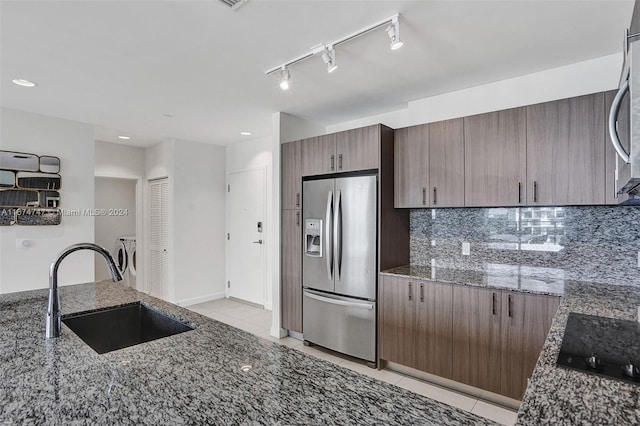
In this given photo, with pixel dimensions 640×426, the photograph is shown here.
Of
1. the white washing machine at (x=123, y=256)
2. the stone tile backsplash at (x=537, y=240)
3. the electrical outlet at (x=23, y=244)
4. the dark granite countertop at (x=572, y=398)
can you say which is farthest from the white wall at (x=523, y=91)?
the white washing machine at (x=123, y=256)

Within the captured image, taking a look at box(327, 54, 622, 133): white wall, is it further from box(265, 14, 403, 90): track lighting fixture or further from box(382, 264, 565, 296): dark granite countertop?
box(382, 264, 565, 296): dark granite countertop

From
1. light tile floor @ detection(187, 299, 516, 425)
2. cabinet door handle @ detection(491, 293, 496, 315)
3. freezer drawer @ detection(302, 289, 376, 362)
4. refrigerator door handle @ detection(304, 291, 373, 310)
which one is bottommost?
light tile floor @ detection(187, 299, 516, 425)

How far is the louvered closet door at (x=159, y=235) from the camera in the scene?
5.16m

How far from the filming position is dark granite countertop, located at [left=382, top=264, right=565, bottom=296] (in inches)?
92.6

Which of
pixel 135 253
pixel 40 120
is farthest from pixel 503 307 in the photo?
pixel 135 253

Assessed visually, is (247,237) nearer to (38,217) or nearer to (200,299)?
(200,299)

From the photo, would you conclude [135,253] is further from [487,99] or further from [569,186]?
[569,186]

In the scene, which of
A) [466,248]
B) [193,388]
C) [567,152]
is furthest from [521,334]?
[193,388]

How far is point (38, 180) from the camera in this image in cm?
A: 360

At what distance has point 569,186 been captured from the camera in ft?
7.73

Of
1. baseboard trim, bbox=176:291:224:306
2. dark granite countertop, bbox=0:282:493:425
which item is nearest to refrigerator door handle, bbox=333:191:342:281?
dark granite countertop, bbox=0:282:493:425

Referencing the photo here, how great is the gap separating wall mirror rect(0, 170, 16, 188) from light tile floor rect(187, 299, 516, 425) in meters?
2.64

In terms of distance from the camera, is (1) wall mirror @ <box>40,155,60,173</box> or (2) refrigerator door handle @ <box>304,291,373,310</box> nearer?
(2) refrigerator door handle @ <box>304,291,373,310</box>

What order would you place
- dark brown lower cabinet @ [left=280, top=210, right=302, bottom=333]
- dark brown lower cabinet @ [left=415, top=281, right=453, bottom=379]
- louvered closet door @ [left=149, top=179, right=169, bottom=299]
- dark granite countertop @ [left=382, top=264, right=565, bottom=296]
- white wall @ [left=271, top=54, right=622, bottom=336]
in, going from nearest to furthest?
dark granite countertop @ [left=382, top=264, right=565, bottom=296]
white wall @ [left=271, top=54, right=622, bottom=336]
dark brown lower cabinet @ [left=415, top=281, right=453, bottom=379]
dark brown lower cabinet @ [left=280, top=210, right=302, bottom=333]
louvered closet door @ [left=149, top=179, right=169, bottom=299]
